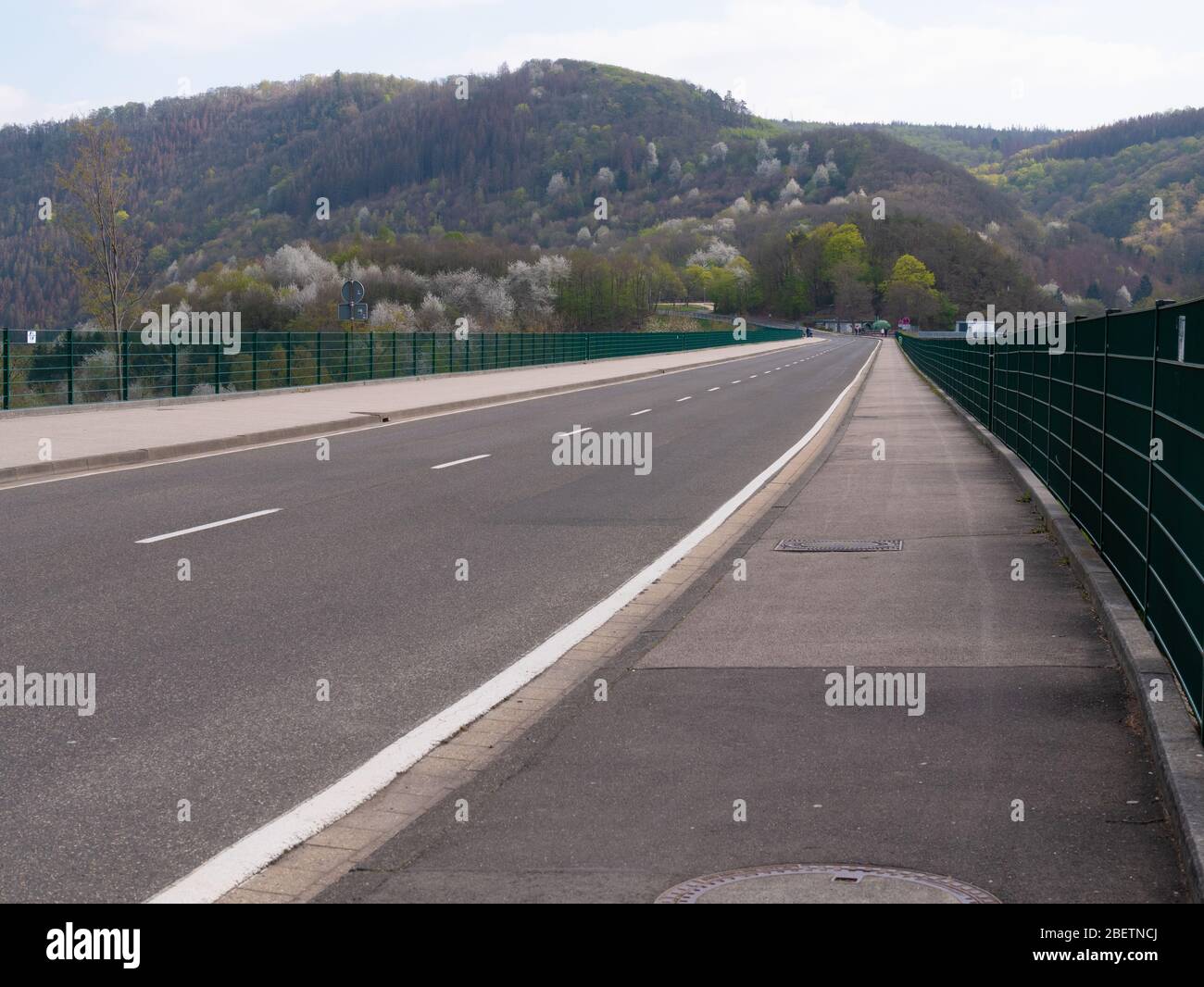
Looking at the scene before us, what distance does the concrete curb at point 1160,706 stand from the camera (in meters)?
4.57

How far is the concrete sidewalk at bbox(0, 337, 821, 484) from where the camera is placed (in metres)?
19.0

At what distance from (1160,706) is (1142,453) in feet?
8.23

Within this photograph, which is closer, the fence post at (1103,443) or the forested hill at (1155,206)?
the fence post at (1103,443)

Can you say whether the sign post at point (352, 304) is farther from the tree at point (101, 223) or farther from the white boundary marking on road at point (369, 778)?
the white boundary marking on road at point (369, 778)

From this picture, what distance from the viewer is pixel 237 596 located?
30.3 ft

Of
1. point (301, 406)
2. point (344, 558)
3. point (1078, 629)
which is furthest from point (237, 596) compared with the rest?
point (301, 406)

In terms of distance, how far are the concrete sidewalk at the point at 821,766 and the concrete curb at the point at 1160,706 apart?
0.29ft

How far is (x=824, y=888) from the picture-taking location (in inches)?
170

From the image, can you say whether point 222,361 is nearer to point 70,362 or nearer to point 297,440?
A: point 70,362

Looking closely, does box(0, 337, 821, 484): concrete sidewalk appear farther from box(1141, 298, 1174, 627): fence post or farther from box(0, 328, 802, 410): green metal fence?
box(1141, 298, 1174, 627): fence post

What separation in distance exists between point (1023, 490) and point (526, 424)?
43.9 ft

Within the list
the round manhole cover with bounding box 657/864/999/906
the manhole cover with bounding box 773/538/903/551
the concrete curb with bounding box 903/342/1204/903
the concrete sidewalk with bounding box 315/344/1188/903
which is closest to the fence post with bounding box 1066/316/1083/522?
the concrete curb with bounding box 903/342/1204/903

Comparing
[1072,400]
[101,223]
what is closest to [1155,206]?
[101,223]

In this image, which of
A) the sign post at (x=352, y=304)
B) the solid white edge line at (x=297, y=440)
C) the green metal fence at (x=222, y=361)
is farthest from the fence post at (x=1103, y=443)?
the sign post at (x=352, y=304)
